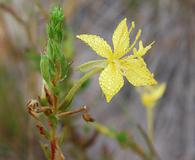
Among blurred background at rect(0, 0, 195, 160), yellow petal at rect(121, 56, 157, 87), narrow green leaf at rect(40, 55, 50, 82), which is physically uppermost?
blurred background at rect(0, 0, 195, 160)

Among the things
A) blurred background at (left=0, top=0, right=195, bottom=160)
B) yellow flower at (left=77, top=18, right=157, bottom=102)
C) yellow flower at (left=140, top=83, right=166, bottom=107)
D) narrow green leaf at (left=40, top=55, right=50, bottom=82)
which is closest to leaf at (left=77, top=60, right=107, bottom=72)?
yellow flower at (left=77, top=18, right=157, bottom=102)

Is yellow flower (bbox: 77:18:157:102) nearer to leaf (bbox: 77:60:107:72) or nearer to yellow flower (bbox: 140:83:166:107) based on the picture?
leaf (bbox: 77:60:107:72)

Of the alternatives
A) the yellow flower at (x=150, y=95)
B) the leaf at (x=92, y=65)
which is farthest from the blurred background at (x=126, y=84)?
the leaf at (x=92, y=65)

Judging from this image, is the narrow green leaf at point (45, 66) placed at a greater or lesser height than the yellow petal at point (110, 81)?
greater

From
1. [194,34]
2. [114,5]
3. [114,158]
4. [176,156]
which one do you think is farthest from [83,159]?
[114,5]

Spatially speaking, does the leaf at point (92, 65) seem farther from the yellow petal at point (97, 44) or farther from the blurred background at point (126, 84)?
the blurred background at point (126, 84)
